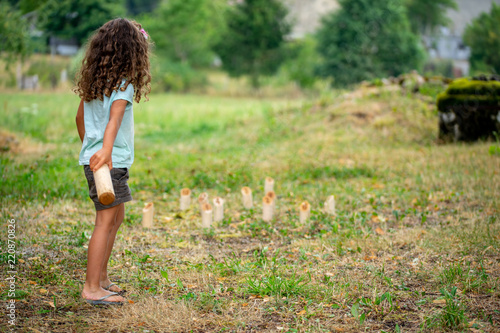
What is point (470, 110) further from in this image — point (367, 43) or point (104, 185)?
point (367, 43)

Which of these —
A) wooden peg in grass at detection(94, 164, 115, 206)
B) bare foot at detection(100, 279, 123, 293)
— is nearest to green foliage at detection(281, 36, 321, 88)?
bare foot at detection(100, 279, 123, 293)

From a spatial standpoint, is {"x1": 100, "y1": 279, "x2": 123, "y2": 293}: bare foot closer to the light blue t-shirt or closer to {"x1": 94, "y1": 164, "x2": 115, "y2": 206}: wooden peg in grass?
{"x1": 94, "y1": 164, "x2": 115, "y2": 206}: wooden peg in grass

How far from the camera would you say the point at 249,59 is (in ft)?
111

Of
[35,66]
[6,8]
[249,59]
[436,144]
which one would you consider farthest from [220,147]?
[249,59]

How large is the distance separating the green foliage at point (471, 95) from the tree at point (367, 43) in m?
21.1

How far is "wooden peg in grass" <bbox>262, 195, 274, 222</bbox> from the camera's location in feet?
17.1

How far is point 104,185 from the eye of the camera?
2912mm

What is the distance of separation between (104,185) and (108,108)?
55 centimetres

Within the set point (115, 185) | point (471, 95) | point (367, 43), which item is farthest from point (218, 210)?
point (367, 43)

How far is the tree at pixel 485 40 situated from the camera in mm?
29922

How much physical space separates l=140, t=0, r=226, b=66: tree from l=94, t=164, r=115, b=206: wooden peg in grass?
3368 centimetres

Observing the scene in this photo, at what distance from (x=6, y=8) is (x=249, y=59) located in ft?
82.0

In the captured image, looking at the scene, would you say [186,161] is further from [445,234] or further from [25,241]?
[445,234]

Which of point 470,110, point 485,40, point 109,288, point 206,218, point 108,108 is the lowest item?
point 109,288
